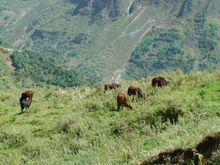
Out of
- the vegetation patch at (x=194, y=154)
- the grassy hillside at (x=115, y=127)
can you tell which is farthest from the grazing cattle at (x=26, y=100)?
the vegetation patch at (x=194, y=154)

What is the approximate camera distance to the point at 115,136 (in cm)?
1476

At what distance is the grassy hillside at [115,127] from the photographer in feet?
35.6

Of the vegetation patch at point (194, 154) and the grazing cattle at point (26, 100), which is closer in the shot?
the vegetation patch at point (194, 154)

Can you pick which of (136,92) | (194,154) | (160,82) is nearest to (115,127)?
(136,92)

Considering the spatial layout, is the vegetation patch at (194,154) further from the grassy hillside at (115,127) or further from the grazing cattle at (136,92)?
the grazing cattle at (136,92)

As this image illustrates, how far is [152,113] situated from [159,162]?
6963 millimetres

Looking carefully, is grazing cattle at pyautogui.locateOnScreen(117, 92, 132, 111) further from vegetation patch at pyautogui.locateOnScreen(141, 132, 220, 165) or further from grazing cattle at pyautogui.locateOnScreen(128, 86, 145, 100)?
vegetation patch at pyautogui.locateOnScreen(141, 132, 220, 165)

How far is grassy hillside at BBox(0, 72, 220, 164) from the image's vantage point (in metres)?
10.9

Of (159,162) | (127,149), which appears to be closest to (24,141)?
(127,149)

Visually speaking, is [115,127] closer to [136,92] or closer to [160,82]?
[136,92]

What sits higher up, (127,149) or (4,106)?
(127,149)

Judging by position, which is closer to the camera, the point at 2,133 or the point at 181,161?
the point at 181,161

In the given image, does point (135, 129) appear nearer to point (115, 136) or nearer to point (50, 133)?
point (115, 136)

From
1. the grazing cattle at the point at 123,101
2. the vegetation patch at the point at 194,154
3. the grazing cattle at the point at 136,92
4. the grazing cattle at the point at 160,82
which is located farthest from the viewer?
the grazing cattle at the point at 160,82
